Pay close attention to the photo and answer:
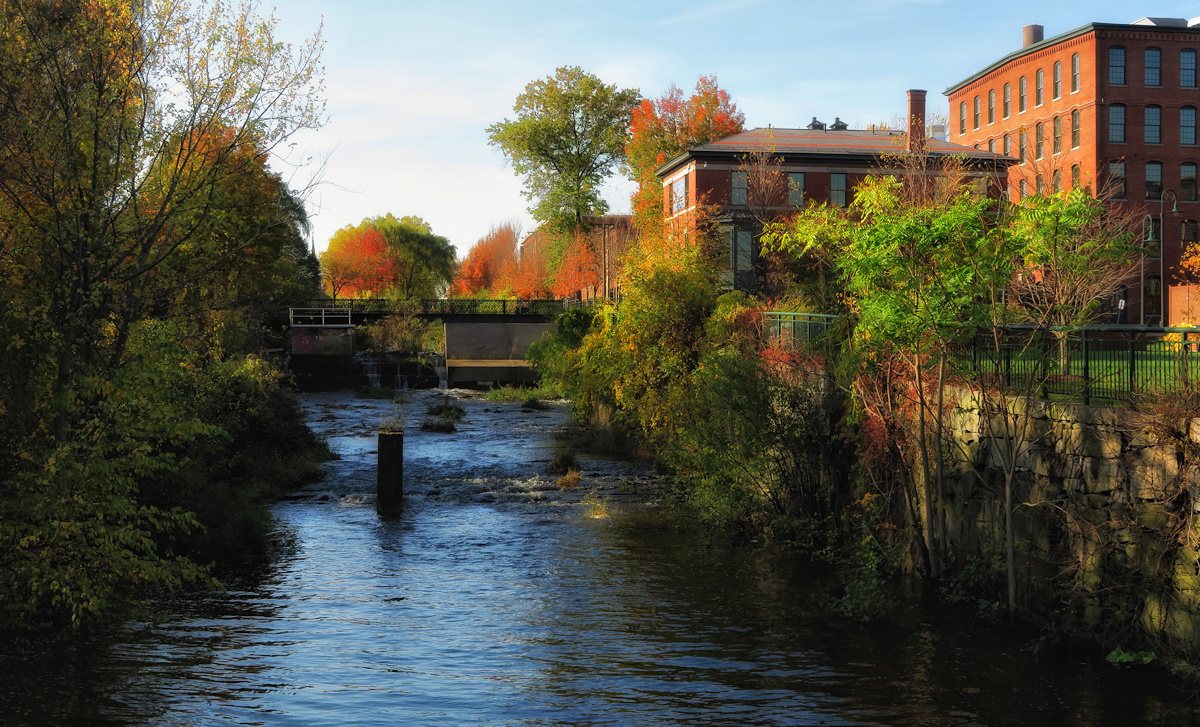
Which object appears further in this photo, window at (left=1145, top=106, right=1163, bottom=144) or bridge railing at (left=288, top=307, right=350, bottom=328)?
bridge railing at (left=288, top=307, right=350, bottom=328)

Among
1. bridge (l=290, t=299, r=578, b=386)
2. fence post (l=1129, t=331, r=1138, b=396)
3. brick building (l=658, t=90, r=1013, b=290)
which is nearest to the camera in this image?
fence post (l=1129, t=331, r=1138, b=396)

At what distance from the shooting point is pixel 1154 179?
57.0 meters

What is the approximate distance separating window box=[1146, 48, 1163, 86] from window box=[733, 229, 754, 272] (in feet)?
90.1

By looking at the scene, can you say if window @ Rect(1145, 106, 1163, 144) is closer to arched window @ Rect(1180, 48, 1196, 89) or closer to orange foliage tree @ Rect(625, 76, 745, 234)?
arched window @ Rect(1180, 48, 1196, 89)

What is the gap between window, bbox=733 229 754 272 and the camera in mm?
46875

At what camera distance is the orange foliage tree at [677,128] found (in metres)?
63.9

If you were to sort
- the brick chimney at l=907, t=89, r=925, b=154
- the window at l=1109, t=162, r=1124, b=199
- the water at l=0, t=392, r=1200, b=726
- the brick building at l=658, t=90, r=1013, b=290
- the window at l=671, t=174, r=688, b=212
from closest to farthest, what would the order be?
the water at l=0, t=392, r=1200, b=726 < the brick chimney at l=907, t=89, r=925, b=154 < the brick building at l=658, t=90, r=1013, b=290 < the window at l=671, t=174, r=688, b=212 < the window at l=1109, t=162, r=1124, b=199

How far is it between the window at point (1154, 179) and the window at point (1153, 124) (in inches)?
52.7

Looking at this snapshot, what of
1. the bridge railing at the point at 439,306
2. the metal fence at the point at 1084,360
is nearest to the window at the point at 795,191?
the bridge railing at the point at 439,306

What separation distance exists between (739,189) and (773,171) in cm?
269

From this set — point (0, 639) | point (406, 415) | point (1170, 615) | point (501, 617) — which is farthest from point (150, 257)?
point (406, 415)

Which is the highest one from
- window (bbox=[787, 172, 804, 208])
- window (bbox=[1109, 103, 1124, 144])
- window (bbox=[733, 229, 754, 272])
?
window (bbox=[1109, 103, 1124, 144])

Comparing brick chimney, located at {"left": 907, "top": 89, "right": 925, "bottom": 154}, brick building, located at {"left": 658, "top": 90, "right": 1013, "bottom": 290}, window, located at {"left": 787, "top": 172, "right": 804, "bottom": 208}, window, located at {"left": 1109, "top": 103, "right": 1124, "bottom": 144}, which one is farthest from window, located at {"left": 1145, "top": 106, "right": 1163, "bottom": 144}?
window, located at {"left": 787, "top": 172, "right": 804, "bottom": 208}

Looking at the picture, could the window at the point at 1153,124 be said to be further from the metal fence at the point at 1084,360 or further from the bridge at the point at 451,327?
the metal fence at the point at 1084,360
